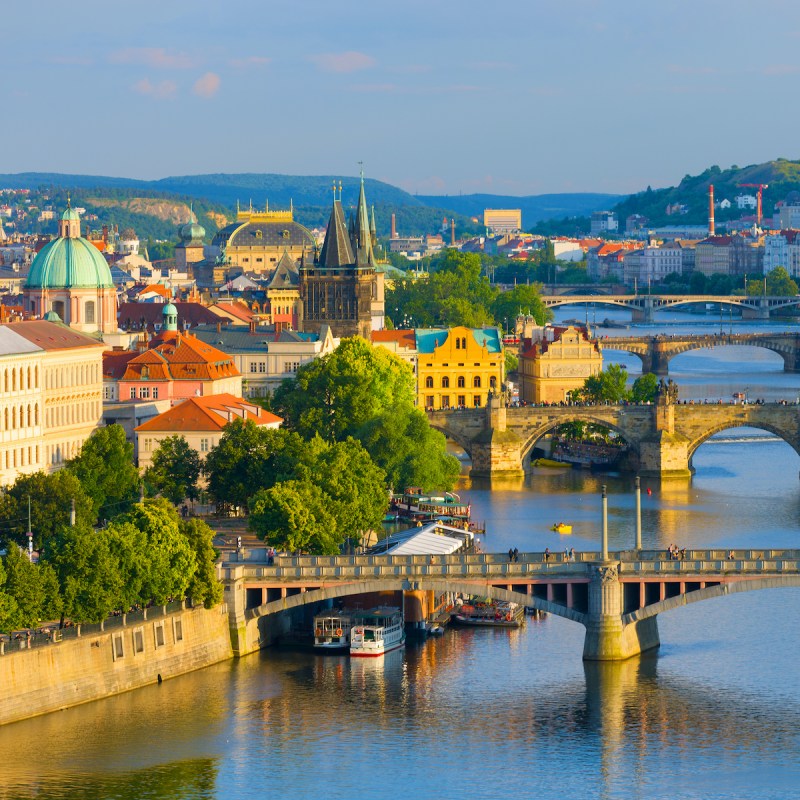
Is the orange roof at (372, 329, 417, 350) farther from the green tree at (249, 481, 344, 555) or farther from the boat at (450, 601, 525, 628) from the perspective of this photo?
the boat at (450, 601, 525, 628)

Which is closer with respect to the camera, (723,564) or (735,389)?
(723,564)

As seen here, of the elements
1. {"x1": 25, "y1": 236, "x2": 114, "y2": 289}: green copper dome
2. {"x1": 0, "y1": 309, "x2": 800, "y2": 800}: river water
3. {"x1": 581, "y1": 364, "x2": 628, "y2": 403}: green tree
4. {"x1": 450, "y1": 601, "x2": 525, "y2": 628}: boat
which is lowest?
{"x1": 0, "y1": 309, "x2": 800, "y2": 800}: river water

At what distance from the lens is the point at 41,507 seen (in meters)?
63.8

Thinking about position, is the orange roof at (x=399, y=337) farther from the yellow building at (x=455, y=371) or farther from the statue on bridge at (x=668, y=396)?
the statue on bridge at (x=668, y=396)

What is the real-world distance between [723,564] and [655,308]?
141157mm

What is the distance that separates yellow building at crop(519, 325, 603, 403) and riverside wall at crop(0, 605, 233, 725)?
48812 mm

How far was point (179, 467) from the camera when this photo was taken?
7269 cm

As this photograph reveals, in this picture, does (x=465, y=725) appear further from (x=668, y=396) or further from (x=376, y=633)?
(x=668, y=396)

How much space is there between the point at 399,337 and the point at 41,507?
42928mm

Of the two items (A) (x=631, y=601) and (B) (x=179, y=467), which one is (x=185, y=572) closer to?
(A) (x=631, y=601)

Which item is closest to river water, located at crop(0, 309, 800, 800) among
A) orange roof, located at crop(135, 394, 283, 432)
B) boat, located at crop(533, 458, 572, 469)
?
orange roof, located at crop(135, 394, 283, 432)

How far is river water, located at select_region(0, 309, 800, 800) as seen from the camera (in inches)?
1898

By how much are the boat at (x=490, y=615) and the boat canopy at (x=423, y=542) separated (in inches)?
56.4

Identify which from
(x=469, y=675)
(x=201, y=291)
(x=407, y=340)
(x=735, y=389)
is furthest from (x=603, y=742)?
(x=201, y=291)
